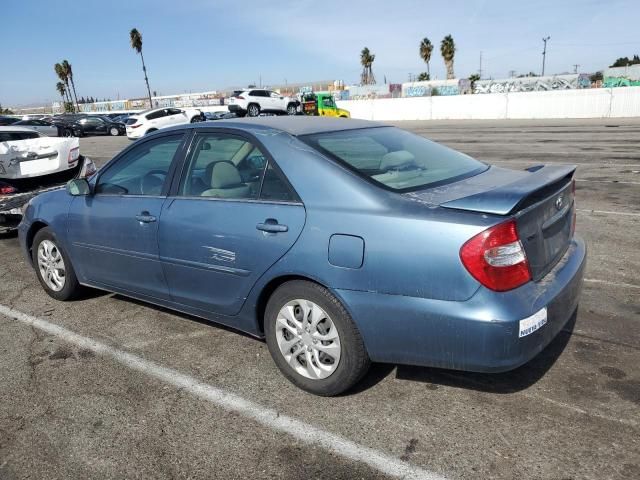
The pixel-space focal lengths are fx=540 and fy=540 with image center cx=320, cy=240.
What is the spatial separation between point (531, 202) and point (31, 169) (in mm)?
7102

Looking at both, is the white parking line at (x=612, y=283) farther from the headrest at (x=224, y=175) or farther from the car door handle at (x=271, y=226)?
the headrest at (x=224, y=175)

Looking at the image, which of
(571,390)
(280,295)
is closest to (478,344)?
(571,390)

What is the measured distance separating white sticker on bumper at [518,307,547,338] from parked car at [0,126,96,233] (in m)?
6.83

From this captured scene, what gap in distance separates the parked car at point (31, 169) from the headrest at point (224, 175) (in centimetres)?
489

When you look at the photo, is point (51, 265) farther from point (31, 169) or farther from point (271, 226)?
point (31, 169)

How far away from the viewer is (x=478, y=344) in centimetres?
253

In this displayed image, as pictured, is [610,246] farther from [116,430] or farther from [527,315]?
[116,430]

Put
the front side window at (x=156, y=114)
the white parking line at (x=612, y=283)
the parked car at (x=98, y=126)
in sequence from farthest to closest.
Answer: the parked car at (x=98, y=126), the front side window at (x=156, y=114), the white parking line at (x=612, y=283)

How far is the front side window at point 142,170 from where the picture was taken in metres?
3.85

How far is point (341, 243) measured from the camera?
2783 mm

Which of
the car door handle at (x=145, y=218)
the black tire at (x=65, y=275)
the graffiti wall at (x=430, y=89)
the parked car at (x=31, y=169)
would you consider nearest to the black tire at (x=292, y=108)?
the graffiti wall at (x=430, y=89)

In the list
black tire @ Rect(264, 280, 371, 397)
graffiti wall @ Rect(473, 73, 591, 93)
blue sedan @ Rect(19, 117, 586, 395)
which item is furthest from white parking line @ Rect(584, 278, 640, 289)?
graffiti wall @ Rect(473, 73, 591, 93)

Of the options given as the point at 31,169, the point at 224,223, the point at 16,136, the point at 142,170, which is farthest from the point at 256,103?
the point at 224,223

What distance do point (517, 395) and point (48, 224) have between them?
12.9 ft
